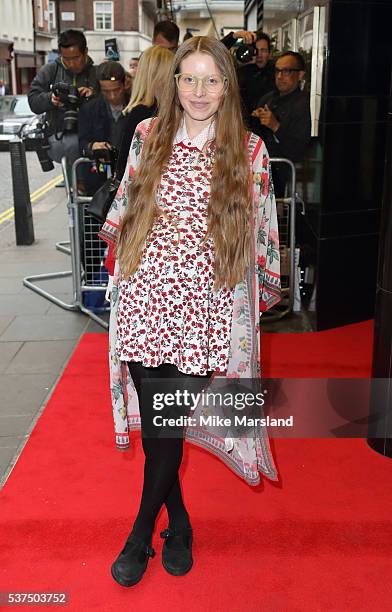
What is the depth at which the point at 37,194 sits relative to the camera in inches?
514

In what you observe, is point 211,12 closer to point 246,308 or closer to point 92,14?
point 92,14

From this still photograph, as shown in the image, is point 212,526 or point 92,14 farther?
point 92,14

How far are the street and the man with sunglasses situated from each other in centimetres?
523

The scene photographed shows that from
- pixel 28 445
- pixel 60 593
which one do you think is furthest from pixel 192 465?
pixel 60 593

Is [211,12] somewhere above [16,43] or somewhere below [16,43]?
below

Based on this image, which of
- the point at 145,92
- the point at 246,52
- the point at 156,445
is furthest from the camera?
the point at 246,52

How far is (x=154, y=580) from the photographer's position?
8.91ft

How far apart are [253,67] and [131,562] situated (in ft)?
18.3

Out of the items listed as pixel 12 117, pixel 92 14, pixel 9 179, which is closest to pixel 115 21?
pixel 92 14

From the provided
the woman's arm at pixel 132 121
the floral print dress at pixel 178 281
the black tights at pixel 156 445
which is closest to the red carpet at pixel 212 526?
the black tights at pixel 156 445

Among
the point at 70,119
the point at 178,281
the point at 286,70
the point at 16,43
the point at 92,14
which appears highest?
the point at 16,43

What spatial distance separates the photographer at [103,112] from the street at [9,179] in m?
4.27

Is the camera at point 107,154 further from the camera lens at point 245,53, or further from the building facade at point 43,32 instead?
the building facade at point 43,32

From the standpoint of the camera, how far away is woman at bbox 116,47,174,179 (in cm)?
435
